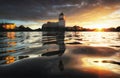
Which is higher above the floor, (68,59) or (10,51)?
(68,59)

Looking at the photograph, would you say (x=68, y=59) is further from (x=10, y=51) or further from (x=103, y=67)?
(x=10, y=51)

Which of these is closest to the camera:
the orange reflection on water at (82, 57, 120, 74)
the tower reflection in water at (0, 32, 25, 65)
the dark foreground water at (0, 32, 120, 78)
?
the dark foreground water at (0, 32, 120, 78)

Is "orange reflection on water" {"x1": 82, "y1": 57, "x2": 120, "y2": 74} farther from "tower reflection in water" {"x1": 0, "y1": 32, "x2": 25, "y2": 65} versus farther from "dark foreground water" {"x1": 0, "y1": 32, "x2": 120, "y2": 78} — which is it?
"tower reflection in water" {"x1": 0, "y1": 32, "x2": 25, "y2": 65}

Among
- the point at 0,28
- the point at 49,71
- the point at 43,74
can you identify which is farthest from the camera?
the point at 0,28

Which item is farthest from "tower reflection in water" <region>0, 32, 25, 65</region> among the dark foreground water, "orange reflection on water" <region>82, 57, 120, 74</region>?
"orange reflection on water" <region>82, 57, 120, 74</region>

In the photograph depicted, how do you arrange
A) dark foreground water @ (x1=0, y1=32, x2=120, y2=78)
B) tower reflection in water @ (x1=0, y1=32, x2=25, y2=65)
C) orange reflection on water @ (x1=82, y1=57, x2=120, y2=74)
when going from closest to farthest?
1. dark foreground water @ (x1=0, y1=32, x2=120, y2=78)
2. orange reflection on water @ (x1=82, y1=57, x2=120, y2=74)
3. tower reflection in water @ (x1=0, y1=32, x2=25, y2=65)

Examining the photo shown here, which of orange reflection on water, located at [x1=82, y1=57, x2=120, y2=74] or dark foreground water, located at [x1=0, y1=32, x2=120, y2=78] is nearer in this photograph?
dark foreground water, located at [x1=0, y1=32, x2=120, y2=78]

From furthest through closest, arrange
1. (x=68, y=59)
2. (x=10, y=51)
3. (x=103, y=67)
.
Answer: (x=10, y=51), (x=68, y=59), (x=103, y=67)

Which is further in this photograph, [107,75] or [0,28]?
[0,28]

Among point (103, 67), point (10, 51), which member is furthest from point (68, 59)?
point (10, 51)

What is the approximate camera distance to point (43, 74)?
8.07m

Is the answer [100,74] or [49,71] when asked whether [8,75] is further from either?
[100,74]

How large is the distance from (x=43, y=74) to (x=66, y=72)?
1226mm

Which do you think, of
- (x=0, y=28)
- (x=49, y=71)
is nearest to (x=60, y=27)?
(x=0, y=28)
